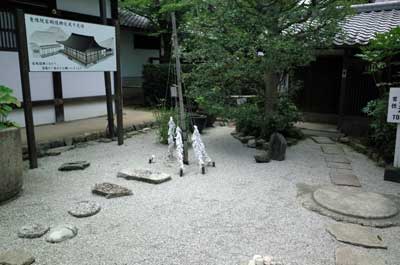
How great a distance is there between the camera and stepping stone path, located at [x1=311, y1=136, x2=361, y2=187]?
4.55m

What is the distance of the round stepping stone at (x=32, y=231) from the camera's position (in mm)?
2906

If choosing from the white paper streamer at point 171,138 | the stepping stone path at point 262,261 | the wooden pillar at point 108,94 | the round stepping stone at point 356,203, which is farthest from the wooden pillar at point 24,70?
the round stepping stone at point 356,203

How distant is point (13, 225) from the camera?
314 cm

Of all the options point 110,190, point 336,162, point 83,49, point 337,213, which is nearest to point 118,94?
point 83,49

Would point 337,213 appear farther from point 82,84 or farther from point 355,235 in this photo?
point 82,84

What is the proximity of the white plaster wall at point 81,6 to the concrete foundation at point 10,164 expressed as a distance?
4.91 meters

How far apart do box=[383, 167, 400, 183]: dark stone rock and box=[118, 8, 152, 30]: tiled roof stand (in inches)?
391

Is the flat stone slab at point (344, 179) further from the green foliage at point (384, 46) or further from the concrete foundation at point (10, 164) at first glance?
the concrete foundation at point (10, 164)

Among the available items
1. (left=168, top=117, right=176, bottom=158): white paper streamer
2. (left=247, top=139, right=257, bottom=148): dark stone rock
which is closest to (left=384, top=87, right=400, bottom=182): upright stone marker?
(left=247, top=139, right=257, bottom=148): dark stone rock

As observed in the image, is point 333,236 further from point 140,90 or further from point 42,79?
point 140,90

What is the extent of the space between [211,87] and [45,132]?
12.0 ft

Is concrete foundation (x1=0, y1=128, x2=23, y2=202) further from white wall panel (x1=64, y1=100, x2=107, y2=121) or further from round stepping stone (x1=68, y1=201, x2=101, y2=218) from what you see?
white wall panel (x1=64, y1=100, x2=107, y2=121)

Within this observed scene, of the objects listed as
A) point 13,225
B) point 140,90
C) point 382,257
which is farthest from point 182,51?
point 140,90

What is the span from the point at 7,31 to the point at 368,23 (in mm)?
8826
